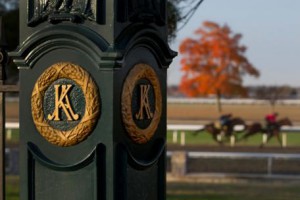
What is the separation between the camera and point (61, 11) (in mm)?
5543

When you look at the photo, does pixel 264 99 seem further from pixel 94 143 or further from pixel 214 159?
pixel 94 143

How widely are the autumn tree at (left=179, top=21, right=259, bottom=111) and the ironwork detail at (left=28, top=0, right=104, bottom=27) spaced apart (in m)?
57.8

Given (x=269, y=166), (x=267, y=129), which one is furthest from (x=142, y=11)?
(x=267, y=129)

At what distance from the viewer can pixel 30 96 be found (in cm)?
563

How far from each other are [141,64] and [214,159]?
1584cm

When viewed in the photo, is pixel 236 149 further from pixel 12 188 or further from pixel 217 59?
pixel 217 59

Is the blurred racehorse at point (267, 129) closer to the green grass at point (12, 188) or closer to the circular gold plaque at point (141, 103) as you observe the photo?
the green grass at point (12, 188)

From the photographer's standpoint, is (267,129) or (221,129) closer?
(267,129)

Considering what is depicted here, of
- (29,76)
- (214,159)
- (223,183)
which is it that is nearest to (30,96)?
(29,76)

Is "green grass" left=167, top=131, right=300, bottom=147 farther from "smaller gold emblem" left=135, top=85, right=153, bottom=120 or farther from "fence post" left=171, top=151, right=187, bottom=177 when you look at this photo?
"smaller gold emblem" left=135, top=85, right=153, bottom=120

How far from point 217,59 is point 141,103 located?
59.0m

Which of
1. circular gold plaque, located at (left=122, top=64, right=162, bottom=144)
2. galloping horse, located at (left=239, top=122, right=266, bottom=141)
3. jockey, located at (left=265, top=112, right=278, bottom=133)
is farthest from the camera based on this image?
jockey, located at (left=265, top=112, right=278, bottom=133)

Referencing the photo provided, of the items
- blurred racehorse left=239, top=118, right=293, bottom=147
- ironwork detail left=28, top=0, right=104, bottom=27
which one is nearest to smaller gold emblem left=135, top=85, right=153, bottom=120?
ironwork detail left=28, top=0, right=104, bottom=27

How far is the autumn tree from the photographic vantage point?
63688mm
